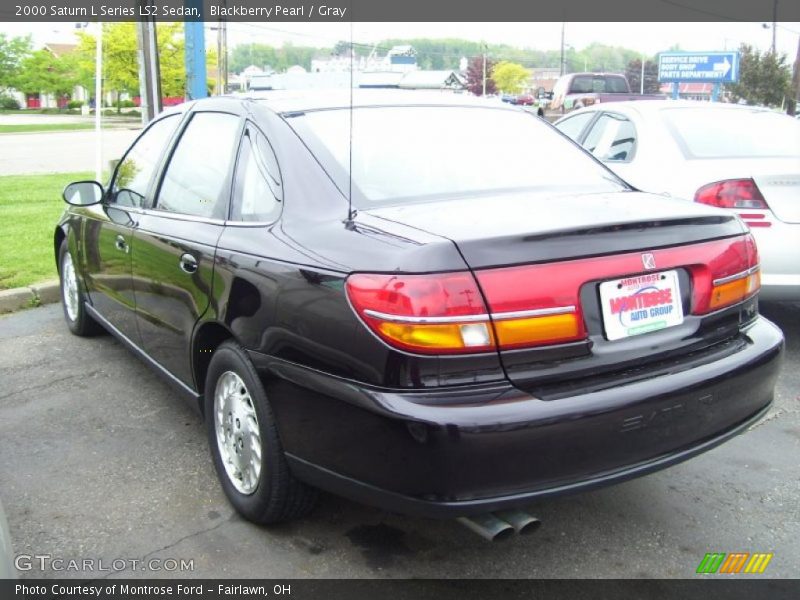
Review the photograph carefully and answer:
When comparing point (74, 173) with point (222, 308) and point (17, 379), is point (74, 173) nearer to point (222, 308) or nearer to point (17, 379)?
point (17, 379)

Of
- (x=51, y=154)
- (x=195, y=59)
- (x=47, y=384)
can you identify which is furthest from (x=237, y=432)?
(x=51, y=154)

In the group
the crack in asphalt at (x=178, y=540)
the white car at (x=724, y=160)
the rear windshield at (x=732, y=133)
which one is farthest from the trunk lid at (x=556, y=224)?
the rear windshield at (x=732, y=133)

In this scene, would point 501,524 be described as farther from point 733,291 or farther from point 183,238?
point 183,238

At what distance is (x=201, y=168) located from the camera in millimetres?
3484

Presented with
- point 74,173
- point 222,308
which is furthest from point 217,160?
point 74,173

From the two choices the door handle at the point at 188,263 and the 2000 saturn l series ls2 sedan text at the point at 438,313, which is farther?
the door handle at the point at 188,263

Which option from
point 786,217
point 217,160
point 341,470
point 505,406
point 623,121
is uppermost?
point 623,121

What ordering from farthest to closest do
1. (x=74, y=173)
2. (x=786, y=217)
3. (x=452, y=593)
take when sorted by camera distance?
(x=74, y=173) → (x=786, y=217) → (x=452, y=593)

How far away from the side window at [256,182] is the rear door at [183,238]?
83mm

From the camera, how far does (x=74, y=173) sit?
16.1 metres

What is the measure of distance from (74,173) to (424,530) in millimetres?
15215

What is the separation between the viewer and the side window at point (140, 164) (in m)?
3.97

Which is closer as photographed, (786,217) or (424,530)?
(424,530)
